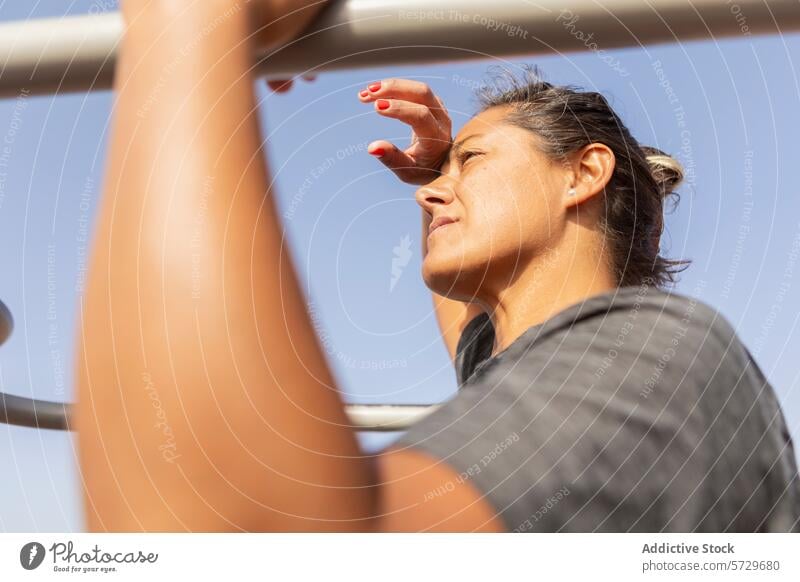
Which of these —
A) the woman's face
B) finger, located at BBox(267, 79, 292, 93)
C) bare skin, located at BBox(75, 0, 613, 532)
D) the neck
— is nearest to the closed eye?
the woman's face

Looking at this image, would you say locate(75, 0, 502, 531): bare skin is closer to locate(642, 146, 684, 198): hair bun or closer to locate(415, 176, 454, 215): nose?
locate(415, 176, 454, 215): nose

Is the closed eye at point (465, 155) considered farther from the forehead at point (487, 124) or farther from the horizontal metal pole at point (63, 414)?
the horizontal metal pole at point (63, 414)

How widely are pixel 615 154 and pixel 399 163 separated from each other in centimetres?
17

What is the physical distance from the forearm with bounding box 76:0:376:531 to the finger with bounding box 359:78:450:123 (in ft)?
1.14

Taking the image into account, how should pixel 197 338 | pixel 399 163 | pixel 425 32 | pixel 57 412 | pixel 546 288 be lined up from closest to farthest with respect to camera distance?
pixel 197 338
pixel 425 32
pixel 546 288
pixel 399 163
pixel 57 412

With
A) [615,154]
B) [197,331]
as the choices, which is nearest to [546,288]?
[615,154]

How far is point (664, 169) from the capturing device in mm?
748

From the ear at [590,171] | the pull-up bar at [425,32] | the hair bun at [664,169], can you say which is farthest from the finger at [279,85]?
the hair bun at [664,169]

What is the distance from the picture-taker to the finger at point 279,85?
1.45 feet

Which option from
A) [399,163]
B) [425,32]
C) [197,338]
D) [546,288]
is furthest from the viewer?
[399,163]

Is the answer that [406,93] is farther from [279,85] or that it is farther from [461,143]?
[279,85]

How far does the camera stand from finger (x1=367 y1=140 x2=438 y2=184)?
0.66m
